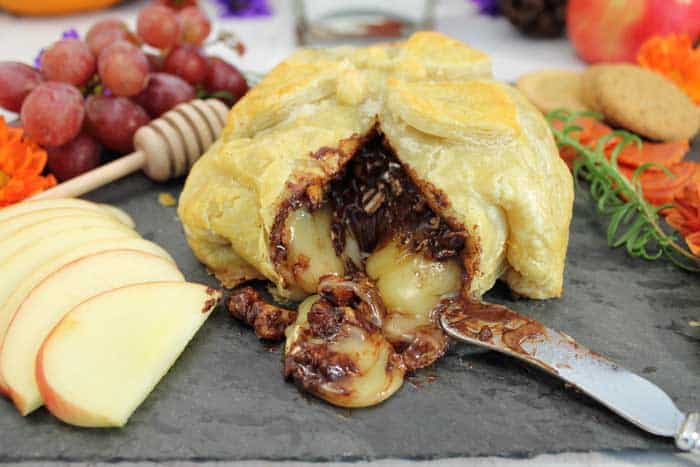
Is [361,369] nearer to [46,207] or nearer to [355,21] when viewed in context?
[46,207]

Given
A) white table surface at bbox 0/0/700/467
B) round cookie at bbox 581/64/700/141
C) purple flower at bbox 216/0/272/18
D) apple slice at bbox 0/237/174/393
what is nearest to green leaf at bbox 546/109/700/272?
round cookie at bbox 581/64/700/141

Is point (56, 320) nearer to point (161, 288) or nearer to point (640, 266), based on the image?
point (161, 288)

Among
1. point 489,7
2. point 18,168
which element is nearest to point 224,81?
point 18,168

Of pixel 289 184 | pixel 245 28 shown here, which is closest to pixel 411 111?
pixel 289 184

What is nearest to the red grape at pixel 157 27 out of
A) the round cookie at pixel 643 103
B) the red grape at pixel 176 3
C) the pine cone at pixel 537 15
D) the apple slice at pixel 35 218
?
the apple slice at pixel 35 218

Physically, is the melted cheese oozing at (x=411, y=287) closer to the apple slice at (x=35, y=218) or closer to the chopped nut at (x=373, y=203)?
the chopped nut at (x=373, y=203)

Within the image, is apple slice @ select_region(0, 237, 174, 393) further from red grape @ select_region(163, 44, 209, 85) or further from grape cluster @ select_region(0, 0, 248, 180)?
red grape @ select_region(163, 44, 209, 85)
